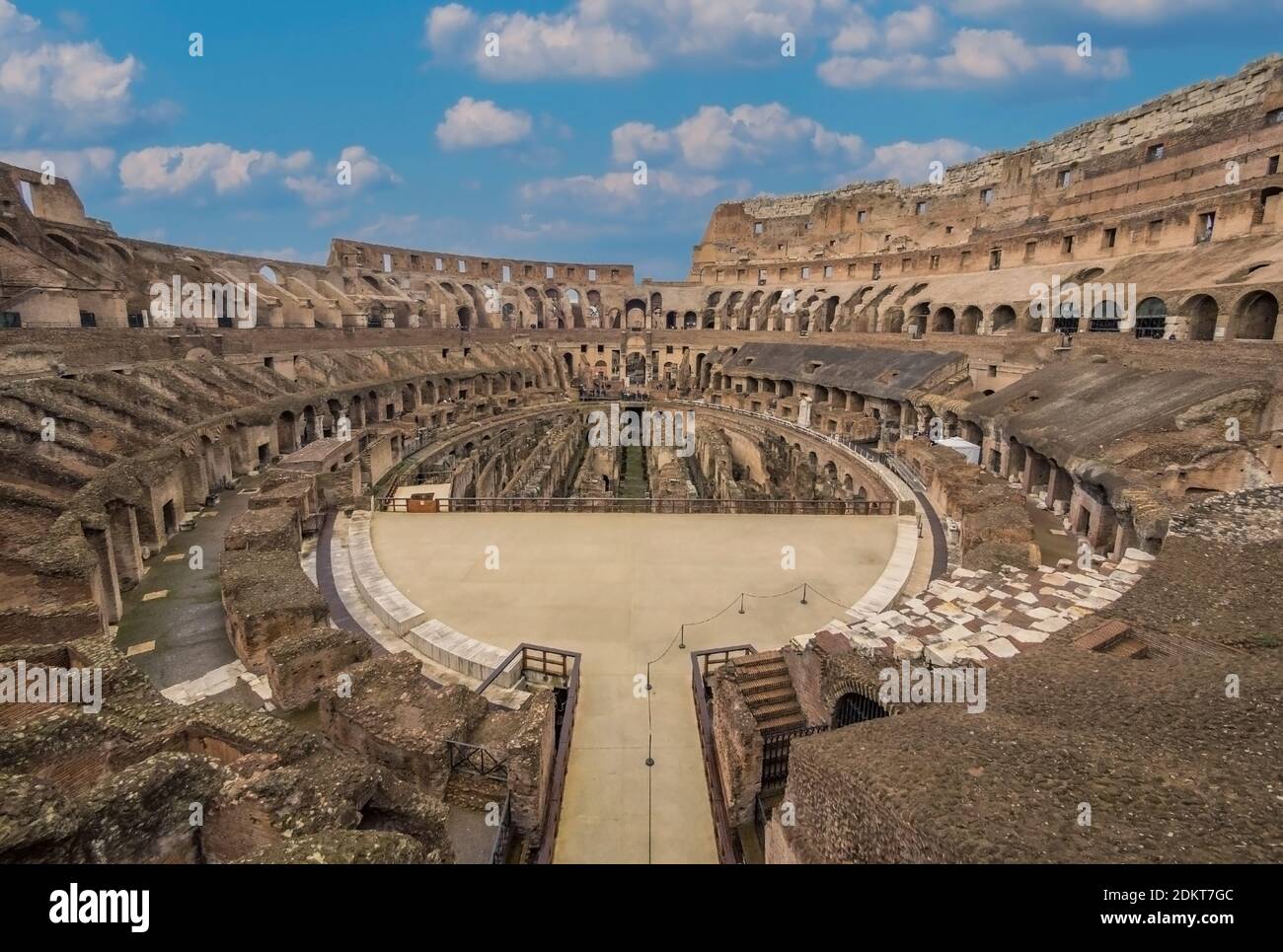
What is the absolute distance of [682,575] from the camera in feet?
45.0

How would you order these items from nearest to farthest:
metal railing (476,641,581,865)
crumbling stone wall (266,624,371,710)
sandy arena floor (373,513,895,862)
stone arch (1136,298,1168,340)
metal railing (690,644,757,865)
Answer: metal railing (690,644,757,865)
metal railing (476,641,581,865)
sandy arena floor (373,513,895,862)
crumbling stone wall (266,624,371,710)
stone arch (1136,298,1168,340)

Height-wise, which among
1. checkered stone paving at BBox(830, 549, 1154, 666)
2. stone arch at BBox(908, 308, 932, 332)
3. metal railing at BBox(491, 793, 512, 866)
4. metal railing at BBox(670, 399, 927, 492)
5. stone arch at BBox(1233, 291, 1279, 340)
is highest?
stone arch at BBox(908, 308, 932, 332)

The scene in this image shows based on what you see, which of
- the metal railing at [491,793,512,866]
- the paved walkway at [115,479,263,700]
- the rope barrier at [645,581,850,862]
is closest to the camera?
the metal railing at [491,793,512,866]

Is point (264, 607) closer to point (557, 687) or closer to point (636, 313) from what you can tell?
point (557, 687)

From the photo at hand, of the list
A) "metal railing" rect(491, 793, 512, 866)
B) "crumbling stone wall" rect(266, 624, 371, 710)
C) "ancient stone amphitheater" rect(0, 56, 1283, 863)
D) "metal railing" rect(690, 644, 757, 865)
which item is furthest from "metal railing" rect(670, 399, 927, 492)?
"crumbling stone wall" rect(266, 624, 371, 710)

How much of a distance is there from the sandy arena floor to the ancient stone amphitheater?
0.24 ft

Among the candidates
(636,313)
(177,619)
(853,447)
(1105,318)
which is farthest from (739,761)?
(636,313)

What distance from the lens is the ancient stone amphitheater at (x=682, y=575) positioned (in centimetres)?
530

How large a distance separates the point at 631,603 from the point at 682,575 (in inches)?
69.0

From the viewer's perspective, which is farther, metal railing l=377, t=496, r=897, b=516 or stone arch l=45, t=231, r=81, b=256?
stone arch l=45, t=231, r=81, b=256

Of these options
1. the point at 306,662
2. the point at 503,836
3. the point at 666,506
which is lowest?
the point at 503,836

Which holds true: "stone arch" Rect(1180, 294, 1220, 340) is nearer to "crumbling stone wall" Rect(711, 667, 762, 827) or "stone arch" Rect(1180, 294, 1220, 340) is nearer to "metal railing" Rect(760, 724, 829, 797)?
"metal railing" Rect(760, 724, 829, 797)

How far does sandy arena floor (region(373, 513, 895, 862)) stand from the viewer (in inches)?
304

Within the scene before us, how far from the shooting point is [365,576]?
44.1 ft
